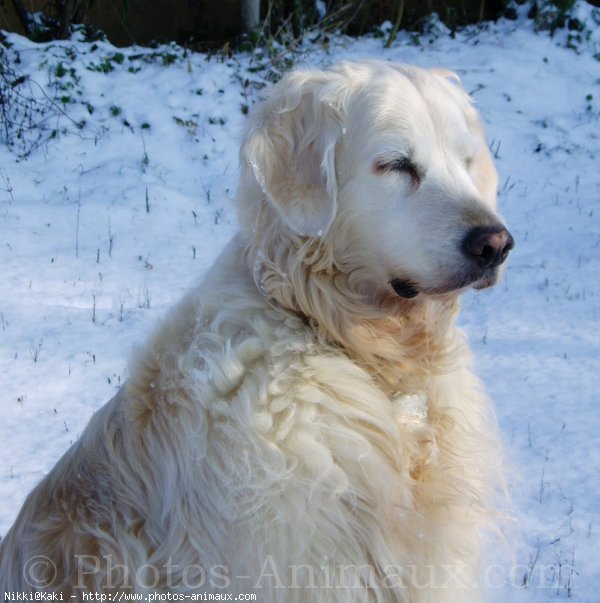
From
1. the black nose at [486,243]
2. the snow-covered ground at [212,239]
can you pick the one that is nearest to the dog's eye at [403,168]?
the black nose at [486,243]

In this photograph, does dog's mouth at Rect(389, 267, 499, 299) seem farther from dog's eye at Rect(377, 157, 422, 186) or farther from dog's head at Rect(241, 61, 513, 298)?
dog's eye at Rect(377, 157, 422, 186)

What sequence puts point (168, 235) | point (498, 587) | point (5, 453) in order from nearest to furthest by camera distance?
point (498, 587), point (5, 453), point (168, 235)

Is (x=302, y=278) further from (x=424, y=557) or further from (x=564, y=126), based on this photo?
(x=564, y=126)

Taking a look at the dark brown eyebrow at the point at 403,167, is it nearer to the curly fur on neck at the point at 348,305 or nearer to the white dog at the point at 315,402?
the white dog at the point at 315,402

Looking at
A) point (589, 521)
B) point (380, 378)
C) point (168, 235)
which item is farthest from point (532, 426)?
point (168, 235)

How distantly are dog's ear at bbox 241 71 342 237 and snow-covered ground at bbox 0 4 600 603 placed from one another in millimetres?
284

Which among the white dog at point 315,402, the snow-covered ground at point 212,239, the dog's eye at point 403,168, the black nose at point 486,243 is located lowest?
the snow-covered ground at point 212,239

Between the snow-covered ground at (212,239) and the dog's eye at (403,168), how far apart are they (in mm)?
550

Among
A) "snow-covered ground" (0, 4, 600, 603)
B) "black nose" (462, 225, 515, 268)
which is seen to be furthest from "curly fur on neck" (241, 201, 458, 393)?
"snow-covered ground" (0, 4, 600, 603)

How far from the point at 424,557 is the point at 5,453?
2.54m

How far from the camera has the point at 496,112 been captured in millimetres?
9602

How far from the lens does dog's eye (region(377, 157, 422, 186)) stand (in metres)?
2.68

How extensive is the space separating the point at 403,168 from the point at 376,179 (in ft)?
0.30

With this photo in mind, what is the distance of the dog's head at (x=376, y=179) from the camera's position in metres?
2.60
